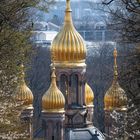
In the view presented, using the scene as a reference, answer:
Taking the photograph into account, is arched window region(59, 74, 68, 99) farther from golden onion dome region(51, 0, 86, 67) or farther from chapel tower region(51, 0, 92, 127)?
golden onion dome region(51, 0, 86, 67)

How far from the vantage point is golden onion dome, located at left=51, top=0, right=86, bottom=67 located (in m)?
29.2

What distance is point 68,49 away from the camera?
29219mm

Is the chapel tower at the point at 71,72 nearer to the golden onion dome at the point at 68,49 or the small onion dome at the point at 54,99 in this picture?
the golden onion dome at the point at 68,49

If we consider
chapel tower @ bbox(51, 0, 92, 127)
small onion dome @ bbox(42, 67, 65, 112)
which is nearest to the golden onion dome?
chapel tower @ bbox(51, 0, 92, 127)

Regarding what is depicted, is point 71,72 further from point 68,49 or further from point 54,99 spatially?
point 54,99

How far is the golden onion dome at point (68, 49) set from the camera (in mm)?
29172

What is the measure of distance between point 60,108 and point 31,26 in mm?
11448


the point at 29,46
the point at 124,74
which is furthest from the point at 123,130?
the point at 29,46

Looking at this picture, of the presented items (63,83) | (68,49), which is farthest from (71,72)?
(68,49)

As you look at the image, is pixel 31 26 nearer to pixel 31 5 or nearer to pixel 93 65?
pixel 31 5

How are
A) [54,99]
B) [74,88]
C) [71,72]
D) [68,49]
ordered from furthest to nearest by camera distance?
[74,88] → [68,49] → [71,72] → [54,99]

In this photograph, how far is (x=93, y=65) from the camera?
187 ft

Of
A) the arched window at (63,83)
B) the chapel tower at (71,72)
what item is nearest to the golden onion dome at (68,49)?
the chapel tower at (71,72)

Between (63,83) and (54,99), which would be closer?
(54,99)
